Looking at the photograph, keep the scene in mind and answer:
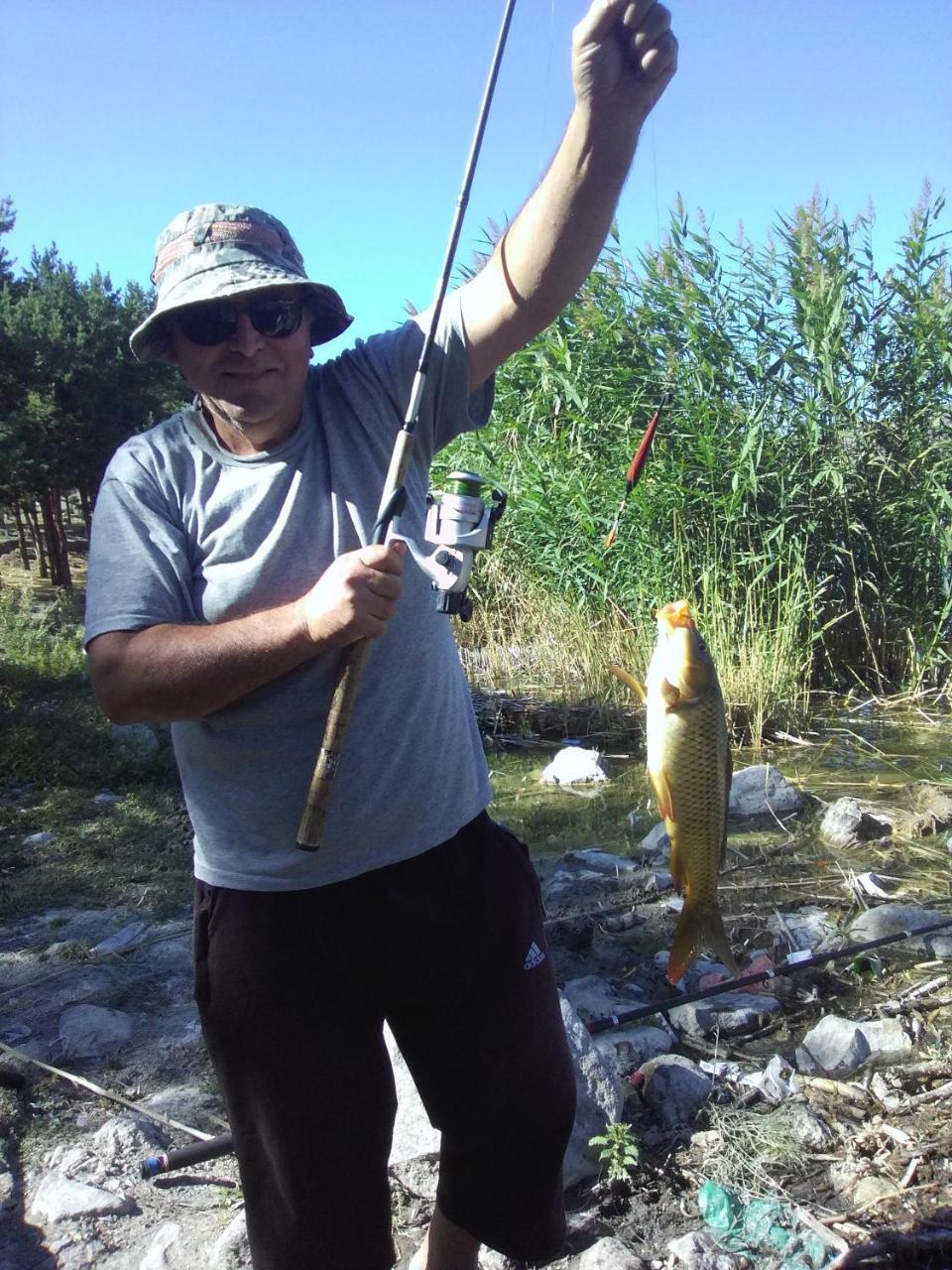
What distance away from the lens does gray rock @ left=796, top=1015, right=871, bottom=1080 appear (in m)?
3.30

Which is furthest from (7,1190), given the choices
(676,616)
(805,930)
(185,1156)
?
(805,930)

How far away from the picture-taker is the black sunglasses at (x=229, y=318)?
79.0 inches

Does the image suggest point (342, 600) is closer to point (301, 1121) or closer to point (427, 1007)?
point (427, 1007)

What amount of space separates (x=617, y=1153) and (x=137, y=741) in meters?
5.88

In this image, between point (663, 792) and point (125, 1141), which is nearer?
point (663, 792)

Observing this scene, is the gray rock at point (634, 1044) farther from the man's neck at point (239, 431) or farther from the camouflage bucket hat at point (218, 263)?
the camouflage bucket hat at point (218, 263)

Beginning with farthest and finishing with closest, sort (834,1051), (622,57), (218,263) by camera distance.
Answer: (834,1051)
(218,263)
(622,57)

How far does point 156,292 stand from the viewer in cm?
211

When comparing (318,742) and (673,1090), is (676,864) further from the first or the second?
(673,1090)

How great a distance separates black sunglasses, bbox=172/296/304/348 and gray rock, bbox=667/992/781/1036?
272 centimetres

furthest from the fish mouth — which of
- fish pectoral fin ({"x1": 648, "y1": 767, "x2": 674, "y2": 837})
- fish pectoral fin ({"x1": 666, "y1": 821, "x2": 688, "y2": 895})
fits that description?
fish pectoral fin ({"x1": 666, "y1": 821, "x2": 688, "y2": 895})

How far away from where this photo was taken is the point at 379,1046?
202 centimetres

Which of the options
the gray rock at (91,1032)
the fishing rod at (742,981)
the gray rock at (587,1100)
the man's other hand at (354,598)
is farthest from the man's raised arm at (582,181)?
the gray rock at (91,1032)

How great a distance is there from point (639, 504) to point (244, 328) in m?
5.47
